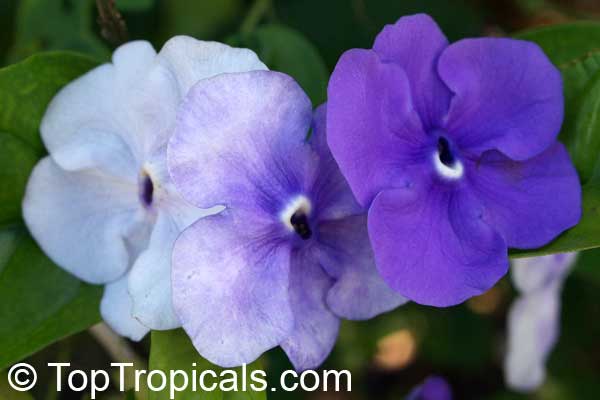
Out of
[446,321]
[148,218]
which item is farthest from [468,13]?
[148,218]

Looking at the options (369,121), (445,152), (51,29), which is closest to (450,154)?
(445,152)

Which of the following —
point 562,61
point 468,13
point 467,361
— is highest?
point 562,61

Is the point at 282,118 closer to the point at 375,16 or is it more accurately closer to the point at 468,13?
the point at 375,16

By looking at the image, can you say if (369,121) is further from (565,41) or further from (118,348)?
(118,348)

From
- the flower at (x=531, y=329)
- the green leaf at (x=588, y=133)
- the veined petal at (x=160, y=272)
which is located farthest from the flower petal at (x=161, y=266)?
the flower at (x=531, y=329)

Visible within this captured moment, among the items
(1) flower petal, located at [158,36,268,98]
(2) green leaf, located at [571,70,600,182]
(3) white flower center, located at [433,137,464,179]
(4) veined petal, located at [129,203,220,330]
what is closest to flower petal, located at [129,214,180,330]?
(4) veined petal, located at [129,203,220,330]

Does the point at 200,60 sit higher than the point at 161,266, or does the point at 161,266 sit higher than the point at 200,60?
the point at 200,60

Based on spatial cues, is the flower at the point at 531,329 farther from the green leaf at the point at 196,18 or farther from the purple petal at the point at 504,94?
the green leaf at the point at 196,18

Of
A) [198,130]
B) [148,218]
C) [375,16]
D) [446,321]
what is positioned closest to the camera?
[198,130]
